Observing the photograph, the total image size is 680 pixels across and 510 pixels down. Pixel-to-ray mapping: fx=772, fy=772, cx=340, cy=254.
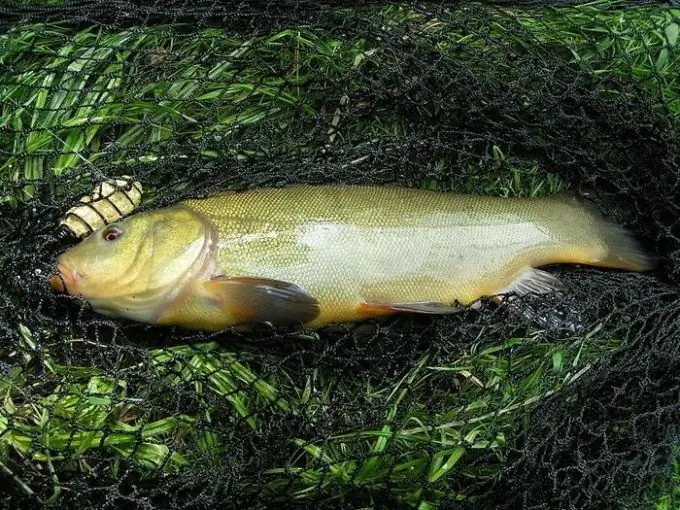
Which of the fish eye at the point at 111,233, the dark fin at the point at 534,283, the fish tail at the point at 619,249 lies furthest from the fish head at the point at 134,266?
the fish tail at the point at 619,249

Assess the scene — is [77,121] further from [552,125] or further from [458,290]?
[552,125]

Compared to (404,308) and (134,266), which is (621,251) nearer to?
(404,308)

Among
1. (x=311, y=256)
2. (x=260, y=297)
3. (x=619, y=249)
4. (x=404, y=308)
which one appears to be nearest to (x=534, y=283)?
(x=619, y=249)

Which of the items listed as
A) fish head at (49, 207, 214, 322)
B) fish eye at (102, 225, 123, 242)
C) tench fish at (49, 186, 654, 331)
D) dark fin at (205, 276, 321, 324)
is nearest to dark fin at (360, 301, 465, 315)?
tench fish at (49, 186, 654, 331)

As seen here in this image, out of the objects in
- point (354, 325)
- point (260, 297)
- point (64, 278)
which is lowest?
point (354, 325)

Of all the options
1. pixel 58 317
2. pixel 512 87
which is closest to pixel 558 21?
pixel 512 87
